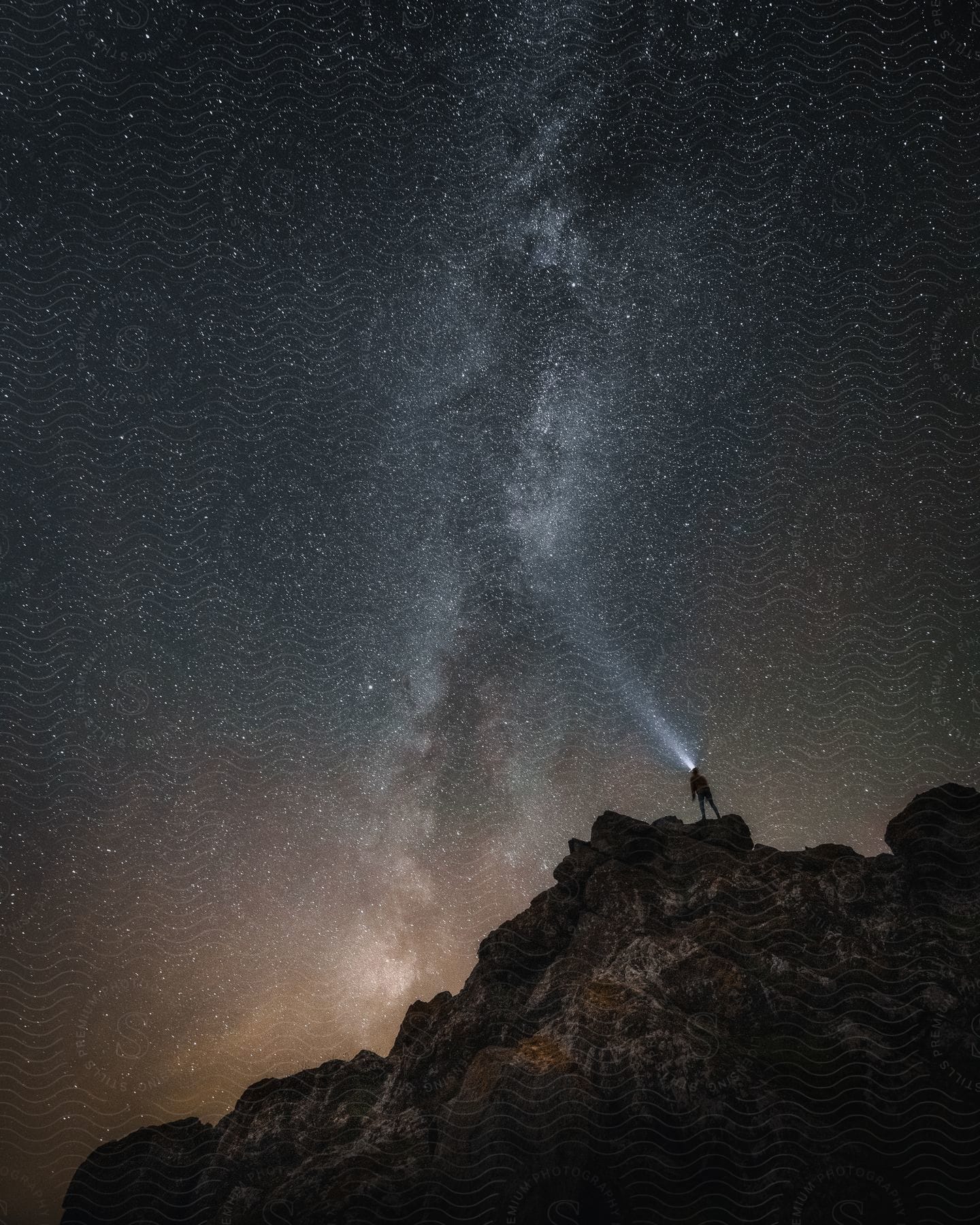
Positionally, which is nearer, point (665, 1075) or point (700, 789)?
point (665, 1075)

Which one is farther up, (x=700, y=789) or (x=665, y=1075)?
(x=700, y=789)

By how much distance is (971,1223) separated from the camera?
31.3 metres

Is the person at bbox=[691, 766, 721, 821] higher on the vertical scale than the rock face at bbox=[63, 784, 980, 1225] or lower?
higher

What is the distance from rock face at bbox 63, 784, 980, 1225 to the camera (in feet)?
116

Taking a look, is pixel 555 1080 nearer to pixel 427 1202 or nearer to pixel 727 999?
pixel 427 1202

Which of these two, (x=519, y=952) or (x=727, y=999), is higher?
(x=519, y=952)

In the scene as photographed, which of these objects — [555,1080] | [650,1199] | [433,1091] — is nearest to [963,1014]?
[650,1199]

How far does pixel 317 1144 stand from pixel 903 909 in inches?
1903

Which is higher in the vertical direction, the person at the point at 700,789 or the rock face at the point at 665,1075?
the person at the point at 700,789

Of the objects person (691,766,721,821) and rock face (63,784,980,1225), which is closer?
rock face (63,784,980,1225)

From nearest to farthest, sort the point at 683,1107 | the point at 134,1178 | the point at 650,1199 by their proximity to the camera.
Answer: the point at 650,1199
the point at 683,1107
the point at 134,1178

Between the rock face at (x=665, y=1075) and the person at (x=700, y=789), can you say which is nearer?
the rock face at (x=665, y=1075)

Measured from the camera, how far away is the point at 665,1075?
39906mm

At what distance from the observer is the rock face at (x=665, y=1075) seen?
35.4 m
